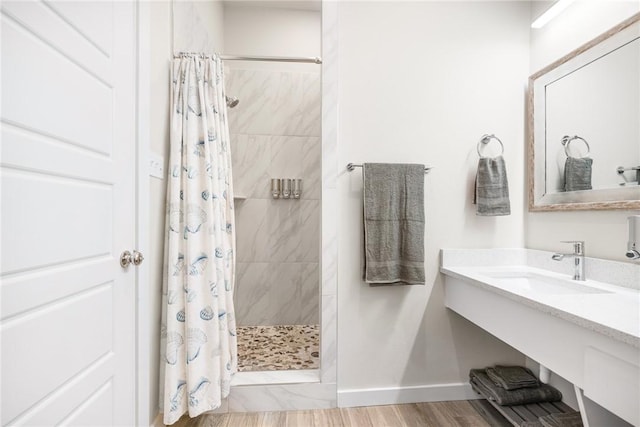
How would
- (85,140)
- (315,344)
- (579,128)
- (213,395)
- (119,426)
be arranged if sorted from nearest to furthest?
(85,140)
(119,426)
(213,395)
(579,128)
(315,344)

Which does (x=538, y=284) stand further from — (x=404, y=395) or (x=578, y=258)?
(x=404, y=395)

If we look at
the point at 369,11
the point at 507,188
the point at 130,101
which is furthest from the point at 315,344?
the point at 369,11

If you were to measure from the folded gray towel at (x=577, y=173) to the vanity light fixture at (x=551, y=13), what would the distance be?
2.59 feet

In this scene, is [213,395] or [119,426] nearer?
[119,426]

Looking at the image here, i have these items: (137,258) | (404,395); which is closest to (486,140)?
(404,395)

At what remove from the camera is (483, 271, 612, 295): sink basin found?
4.71ft

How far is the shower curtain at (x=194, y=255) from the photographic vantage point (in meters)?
1.50

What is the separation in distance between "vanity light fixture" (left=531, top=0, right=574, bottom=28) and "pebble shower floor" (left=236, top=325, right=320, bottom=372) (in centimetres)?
234

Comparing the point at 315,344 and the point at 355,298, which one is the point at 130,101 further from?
the point at 315,344

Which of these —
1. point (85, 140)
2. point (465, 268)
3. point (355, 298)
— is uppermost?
point (85, 140)

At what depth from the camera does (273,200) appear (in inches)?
111

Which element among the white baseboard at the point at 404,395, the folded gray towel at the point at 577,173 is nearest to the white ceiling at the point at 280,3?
the folded gray towel at the point at 577,173

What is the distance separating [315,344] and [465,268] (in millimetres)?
1228

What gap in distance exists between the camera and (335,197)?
183cm
